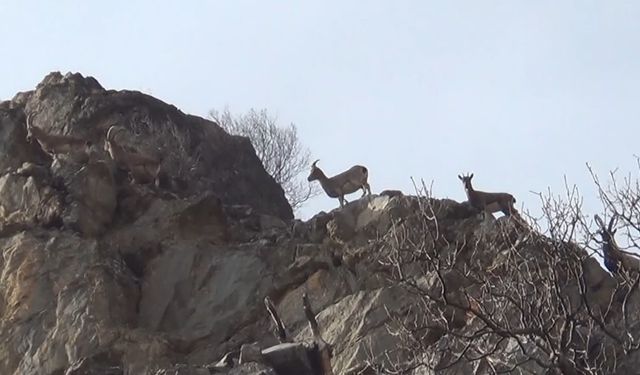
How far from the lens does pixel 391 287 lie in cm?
2431

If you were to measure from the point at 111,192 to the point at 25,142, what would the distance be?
4.30 metres

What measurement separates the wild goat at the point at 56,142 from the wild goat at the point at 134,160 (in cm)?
101

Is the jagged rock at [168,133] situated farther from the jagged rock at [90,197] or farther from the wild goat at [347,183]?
the wild goat at [347,183]

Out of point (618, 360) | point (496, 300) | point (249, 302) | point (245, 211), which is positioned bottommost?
point (618, 360)

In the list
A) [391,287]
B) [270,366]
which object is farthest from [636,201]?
[391,287]

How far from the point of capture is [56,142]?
30.7 m

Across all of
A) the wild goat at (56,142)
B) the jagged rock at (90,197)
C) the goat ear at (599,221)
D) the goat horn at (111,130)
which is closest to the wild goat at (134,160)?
the goat horn at (111,130)

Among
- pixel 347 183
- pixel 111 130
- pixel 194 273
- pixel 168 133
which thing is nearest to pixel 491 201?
pixel 347 183

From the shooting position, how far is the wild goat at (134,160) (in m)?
29.2

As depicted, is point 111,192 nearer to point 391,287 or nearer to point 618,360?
point 391,287

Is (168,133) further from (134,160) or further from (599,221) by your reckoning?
(599,221)

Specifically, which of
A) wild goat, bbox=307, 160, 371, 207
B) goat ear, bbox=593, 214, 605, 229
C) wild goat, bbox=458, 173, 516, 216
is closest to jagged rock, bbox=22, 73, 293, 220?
wild goat, bbox=307, 160, 371, 207

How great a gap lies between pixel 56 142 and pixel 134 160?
2488mm

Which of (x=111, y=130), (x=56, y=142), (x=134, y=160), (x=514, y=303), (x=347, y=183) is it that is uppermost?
(x=56, y=142)
